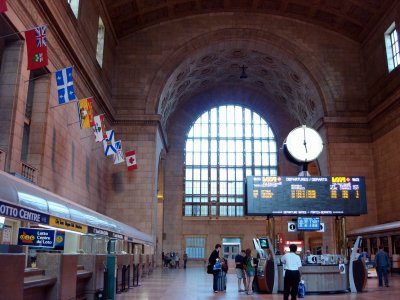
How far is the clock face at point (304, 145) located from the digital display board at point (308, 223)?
1832 mm

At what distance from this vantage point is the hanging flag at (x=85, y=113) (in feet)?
54.7

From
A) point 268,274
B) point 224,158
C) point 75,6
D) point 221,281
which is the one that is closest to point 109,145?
point 75,6

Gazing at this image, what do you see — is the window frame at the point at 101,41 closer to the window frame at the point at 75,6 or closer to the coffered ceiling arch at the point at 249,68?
the coffered ceiling arch at the point at 249,68

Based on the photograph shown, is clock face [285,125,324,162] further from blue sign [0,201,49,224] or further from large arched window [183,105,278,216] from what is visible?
large arched window [183,105,278,216]

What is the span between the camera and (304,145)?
13.8m

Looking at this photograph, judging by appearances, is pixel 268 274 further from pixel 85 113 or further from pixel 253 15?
pixel 253 15

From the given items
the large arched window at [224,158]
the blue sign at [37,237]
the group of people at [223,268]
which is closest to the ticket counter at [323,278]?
the group of people at [223,268]

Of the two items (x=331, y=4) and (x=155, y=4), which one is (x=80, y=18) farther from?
(x=331, y=4)

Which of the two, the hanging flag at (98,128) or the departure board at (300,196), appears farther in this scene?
the hanging flag at (98,128)

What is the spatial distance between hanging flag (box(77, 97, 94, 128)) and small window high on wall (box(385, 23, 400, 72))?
17.2 metres

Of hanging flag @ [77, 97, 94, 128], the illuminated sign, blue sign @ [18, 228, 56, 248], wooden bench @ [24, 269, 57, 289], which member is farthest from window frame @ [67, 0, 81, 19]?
wooden bench @ [24, 269, 57, 289]

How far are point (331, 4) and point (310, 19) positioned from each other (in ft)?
6.28

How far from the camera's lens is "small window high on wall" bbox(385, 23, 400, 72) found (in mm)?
24328

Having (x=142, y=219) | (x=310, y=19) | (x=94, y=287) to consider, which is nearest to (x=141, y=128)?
(x=142, y=219)
